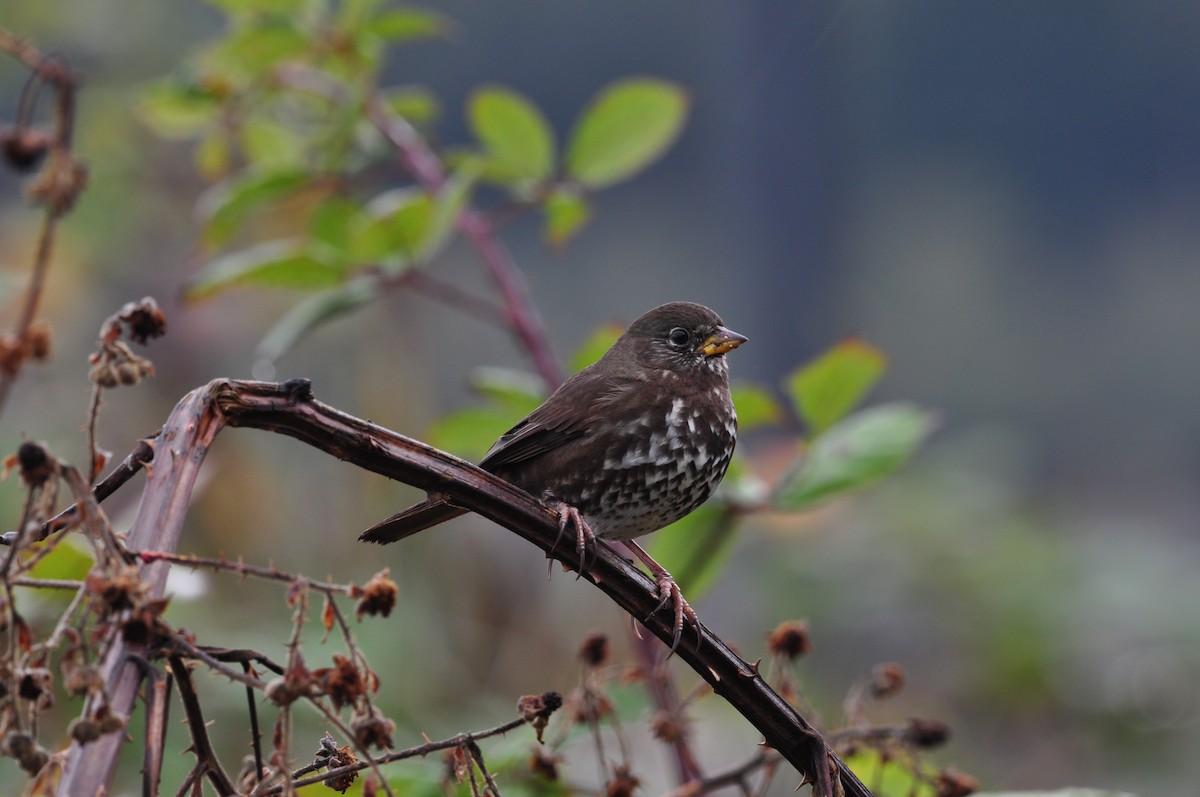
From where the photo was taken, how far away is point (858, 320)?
6363 millimetres

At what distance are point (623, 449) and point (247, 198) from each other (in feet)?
3.09

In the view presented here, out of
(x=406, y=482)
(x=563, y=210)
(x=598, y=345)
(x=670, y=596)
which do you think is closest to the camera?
(x=406, y=482)

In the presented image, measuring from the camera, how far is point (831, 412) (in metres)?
2.49

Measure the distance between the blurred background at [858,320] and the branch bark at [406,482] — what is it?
10.8 ft

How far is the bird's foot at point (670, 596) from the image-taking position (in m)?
1.59

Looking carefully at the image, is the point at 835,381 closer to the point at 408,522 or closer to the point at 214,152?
the point at 408,522

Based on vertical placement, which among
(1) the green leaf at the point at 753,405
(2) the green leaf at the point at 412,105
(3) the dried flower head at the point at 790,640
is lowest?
(3) the dried flower head at the point at 790,640

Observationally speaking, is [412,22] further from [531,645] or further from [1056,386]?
[1056,386]

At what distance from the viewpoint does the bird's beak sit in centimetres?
296

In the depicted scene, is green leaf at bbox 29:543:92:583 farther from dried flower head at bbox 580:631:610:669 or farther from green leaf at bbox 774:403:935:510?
green leaf at bbox 774:403:935:510

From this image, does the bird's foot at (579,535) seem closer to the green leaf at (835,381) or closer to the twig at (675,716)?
the twig at (675,716)

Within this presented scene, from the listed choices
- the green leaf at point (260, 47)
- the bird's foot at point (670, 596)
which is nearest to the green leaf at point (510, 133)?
the green leaf at point (260, 47)

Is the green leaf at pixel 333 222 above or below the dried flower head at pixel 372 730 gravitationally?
above

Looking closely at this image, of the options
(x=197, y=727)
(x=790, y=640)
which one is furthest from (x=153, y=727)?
(x=790, y=640)
